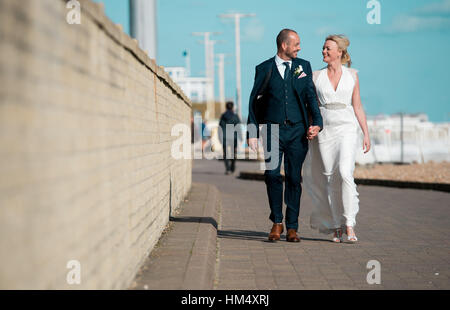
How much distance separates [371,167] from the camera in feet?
79.4

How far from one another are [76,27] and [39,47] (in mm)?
735

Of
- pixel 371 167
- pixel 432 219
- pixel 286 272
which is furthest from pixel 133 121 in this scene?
pixel 371 167

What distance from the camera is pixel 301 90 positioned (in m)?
8.09

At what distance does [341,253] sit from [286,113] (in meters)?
1.56

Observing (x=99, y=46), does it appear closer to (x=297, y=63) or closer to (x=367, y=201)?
(x=297, y=63)

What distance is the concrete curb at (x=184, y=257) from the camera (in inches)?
210

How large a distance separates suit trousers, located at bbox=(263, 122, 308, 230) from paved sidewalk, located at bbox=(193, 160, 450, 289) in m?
0.38

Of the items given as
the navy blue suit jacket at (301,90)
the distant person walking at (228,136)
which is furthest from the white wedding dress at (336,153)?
the distant person walking at (228,136)

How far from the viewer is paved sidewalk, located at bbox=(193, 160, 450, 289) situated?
6141 millimetres

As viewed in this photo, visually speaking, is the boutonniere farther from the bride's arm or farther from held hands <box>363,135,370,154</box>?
held hands <box>363,135,370,154</box>

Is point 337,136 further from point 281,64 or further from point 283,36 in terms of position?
point 283,36

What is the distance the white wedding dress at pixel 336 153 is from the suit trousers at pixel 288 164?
1.02 feet

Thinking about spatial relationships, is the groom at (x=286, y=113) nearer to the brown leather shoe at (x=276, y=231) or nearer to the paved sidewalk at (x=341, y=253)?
the brown leather shoe at (x=276, y=231)

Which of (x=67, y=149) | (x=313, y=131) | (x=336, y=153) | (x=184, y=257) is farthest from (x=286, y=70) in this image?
(x=67, y=149)
